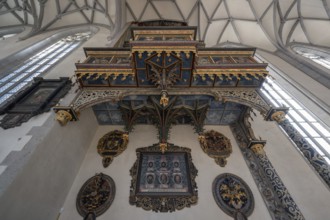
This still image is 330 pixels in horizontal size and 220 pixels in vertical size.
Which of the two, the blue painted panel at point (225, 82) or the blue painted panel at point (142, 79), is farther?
the blue painted panel at point (225, 82)

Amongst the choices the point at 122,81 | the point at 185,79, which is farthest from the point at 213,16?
the point at 122,81

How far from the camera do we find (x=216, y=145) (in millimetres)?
6754

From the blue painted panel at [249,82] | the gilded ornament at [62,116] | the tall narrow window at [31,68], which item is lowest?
the gilded ornament at [62,116]

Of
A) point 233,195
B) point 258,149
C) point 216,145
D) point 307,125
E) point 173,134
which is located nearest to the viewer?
point 233,195

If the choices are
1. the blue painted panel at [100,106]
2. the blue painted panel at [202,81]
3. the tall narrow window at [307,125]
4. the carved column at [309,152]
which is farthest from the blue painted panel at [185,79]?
the blue painted panel at [100,106]

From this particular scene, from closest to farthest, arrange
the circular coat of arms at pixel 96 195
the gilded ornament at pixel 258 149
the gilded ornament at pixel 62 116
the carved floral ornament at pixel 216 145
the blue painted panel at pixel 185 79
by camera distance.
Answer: the gilded ornament at pixel 62 116 < the circular coat of arms at pixel 96 195 < the blue painted panel at pixel 185 79 < the gilded ornament at pixel 258 149 < the carved floral ornament at pixel 216 145

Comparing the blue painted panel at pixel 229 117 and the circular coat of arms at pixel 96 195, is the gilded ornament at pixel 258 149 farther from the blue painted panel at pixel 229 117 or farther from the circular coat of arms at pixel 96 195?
the circular coat of arms at pixel 96 195

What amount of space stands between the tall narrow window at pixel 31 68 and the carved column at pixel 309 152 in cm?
1029

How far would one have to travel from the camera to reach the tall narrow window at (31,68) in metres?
6.65

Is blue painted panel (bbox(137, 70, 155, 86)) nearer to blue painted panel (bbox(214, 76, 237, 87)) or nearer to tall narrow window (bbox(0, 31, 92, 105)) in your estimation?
blue painted panel (bbox(214, 76, 237, 87))

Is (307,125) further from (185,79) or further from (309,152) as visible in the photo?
(185,79)

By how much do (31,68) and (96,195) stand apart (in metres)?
7.98

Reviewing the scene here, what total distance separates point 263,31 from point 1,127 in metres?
16.1

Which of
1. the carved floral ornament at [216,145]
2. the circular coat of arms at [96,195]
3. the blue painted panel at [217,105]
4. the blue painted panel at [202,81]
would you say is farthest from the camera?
the blue painted panel at [217,105]
